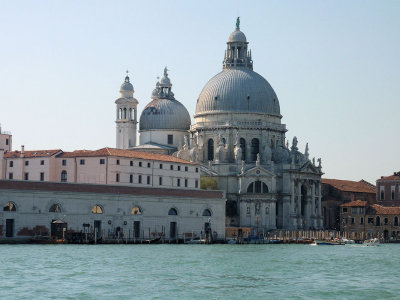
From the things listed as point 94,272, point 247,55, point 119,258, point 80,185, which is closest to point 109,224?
point 80,185

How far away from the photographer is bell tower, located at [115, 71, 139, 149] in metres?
97.8

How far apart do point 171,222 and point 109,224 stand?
6701 millimetres

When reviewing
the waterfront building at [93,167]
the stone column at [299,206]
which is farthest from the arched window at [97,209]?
the stone column at [299,206]

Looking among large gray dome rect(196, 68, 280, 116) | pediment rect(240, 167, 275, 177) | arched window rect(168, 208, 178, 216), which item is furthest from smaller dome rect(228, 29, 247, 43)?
arched window rect(168, 208, 178, 216)

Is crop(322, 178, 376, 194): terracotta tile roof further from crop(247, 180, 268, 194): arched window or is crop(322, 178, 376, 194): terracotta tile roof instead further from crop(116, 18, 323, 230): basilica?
crop(247, 180, 268, 194): arched window

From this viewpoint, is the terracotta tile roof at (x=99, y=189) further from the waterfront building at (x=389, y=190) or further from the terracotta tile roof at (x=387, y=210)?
the waterfront building at (x=389, y=190)

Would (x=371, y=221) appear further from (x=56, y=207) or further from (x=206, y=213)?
(x=56, y=207)

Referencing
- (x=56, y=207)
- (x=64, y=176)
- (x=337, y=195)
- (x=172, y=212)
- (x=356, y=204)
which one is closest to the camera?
(x=56, y=207)

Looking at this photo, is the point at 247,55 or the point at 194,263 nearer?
the point at 194,263

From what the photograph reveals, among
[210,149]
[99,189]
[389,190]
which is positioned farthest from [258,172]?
[99,189]

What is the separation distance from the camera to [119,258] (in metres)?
50.2

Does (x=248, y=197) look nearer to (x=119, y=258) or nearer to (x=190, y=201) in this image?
(x=190, y=201)

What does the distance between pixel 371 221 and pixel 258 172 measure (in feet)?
42.8

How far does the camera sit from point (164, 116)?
99.8 metres
